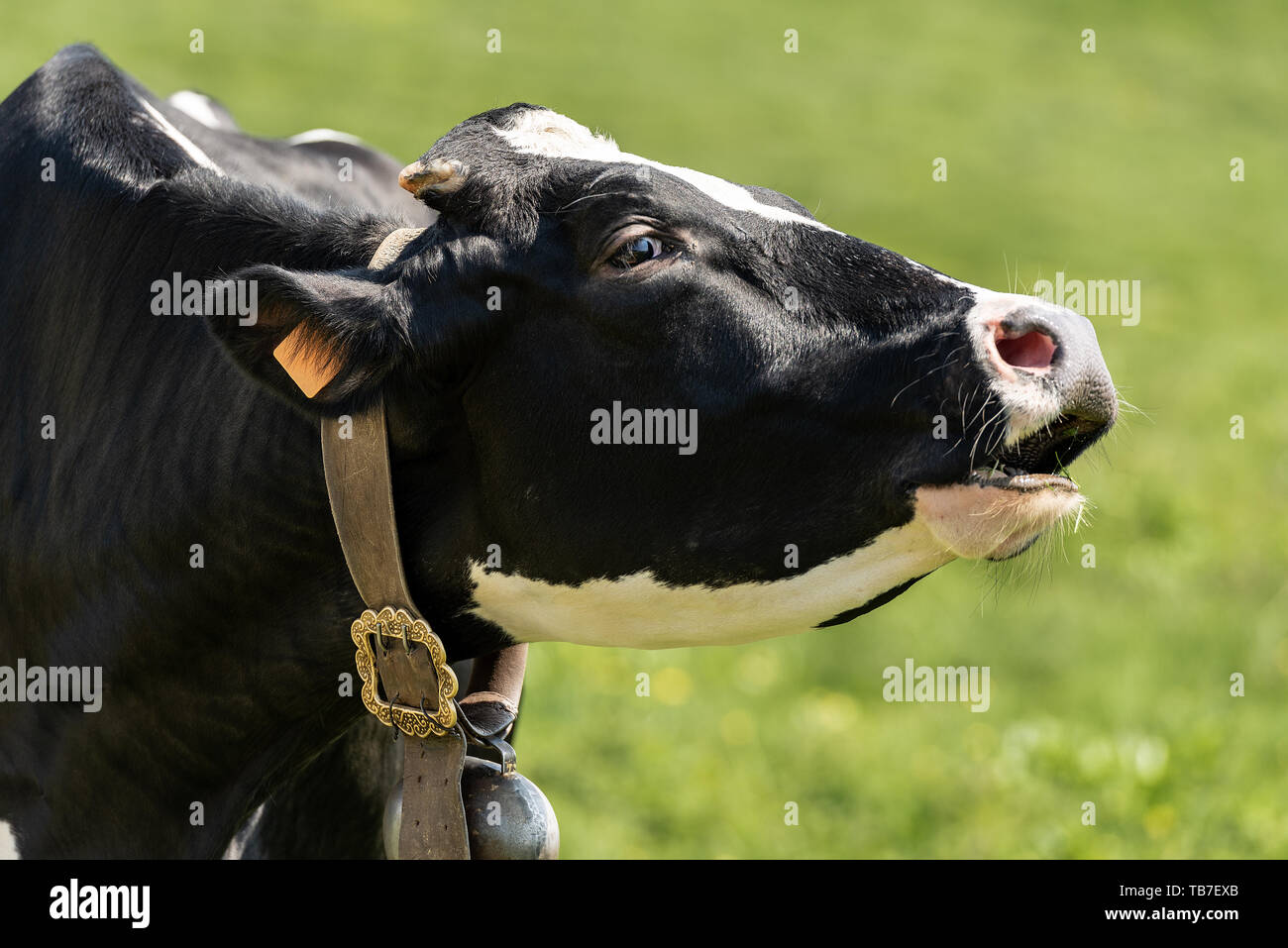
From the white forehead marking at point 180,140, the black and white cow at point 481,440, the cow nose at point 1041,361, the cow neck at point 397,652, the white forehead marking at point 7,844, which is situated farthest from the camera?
the white forehead marking at point 180,140

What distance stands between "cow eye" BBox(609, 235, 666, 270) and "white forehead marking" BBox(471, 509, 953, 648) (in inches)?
21.2

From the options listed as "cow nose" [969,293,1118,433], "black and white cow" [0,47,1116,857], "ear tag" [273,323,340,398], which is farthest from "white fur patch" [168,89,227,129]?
"cow nose" [969,293,1118,433]

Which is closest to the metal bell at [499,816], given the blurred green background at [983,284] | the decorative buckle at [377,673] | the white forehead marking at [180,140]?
the decorative buckle at [377,673]

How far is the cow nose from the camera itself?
2.49 m

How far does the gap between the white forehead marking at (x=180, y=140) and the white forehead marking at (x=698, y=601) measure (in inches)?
50.8

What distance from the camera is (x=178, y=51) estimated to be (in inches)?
651

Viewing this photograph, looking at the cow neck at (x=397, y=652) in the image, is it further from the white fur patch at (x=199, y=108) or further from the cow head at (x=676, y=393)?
the white fur patch at (x=199, y=108)

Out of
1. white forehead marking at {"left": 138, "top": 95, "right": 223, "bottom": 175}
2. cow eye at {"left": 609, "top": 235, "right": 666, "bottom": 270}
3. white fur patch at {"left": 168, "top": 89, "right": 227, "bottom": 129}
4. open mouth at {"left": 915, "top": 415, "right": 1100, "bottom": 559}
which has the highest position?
white fur patch at {"left": 168, "top": 89, "right": 227, "bottom": 129}

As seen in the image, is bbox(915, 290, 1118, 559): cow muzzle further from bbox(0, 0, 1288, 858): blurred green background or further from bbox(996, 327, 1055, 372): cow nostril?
bbox(0, 0, 1288, 858): blurred green background

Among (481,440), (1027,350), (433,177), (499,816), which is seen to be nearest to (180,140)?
(433,177)

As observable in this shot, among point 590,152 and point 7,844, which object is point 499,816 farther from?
point 590,152

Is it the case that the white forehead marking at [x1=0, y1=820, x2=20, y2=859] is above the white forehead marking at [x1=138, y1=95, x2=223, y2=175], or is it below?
below

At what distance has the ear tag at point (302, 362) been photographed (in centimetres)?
266

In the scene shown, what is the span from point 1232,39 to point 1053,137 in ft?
15.1
